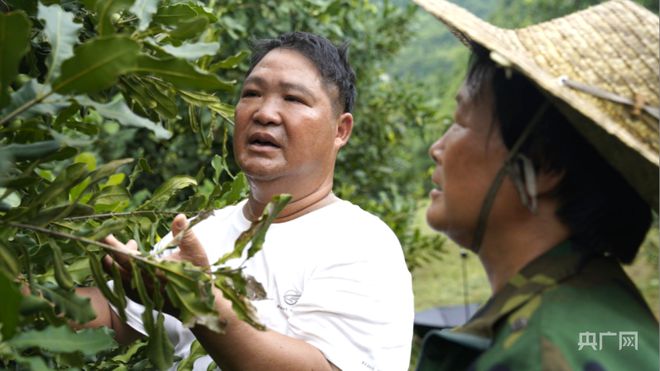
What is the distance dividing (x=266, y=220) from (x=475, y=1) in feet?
78.3

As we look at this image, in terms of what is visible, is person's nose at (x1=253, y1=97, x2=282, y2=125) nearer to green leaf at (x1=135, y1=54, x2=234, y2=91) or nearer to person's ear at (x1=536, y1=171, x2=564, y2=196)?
green leaf at (x1=135, y1=54, x2=234, y2=91)

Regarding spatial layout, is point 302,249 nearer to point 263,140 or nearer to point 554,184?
point 263,140

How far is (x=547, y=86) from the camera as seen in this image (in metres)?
1.42

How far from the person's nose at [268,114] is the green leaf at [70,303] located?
0.80m

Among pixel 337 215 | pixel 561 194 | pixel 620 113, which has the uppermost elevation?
pixel 620 113

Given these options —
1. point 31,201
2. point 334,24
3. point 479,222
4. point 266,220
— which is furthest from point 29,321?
point 334,24

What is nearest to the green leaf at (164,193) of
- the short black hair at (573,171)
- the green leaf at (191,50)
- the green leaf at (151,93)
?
the green leaf at (151,93)

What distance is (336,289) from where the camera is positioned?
6.73ft

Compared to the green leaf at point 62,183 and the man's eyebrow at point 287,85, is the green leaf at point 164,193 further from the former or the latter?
the green leaf at point 62,183

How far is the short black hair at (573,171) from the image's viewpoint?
152 centimetres

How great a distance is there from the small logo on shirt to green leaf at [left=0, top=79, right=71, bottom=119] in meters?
0.81

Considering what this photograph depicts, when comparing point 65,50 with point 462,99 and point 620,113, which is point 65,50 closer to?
point 462,99

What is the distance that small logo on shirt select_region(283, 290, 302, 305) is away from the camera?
2115mm

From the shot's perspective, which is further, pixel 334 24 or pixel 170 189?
pixel 334 24
